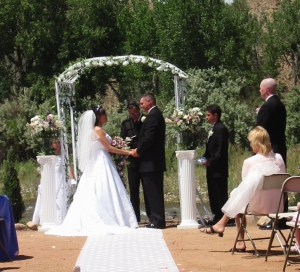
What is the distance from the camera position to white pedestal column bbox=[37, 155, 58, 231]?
520 inches

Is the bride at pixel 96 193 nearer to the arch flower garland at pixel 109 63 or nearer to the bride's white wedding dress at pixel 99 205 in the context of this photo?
the bride's white wedding dress at pixel 99 205

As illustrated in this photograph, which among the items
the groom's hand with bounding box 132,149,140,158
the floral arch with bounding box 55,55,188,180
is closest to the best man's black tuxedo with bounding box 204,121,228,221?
the groom's hand with bounding box 132,149,140,158

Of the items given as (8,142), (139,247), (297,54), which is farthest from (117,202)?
(297,54)

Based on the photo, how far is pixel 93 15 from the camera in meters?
40.1

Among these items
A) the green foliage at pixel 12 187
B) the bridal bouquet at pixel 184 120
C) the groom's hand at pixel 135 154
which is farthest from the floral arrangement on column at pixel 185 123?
the green foliage at pixel 12 187

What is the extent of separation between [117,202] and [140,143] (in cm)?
104

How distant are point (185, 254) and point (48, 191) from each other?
4.48 meters

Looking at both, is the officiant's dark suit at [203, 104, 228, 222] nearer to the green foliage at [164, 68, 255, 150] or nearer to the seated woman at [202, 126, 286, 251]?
the seated woman at [202, 126, 286, 251]

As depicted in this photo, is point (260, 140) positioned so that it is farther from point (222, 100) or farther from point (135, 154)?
point (222, 100)

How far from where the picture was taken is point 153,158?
12.7 m

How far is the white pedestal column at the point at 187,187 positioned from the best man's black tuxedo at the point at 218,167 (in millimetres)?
349

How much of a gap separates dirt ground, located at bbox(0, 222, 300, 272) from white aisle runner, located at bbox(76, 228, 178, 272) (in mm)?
129

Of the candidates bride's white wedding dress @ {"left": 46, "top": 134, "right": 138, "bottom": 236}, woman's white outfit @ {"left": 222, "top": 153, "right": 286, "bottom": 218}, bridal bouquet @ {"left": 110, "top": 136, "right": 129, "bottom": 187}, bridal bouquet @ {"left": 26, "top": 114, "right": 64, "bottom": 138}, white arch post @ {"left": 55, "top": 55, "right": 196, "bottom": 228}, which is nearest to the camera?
woman's white outfit @ {"left": 222, "top": 153, "right": 286, "bottom": 218}

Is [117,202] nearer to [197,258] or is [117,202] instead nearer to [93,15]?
[197,258]
